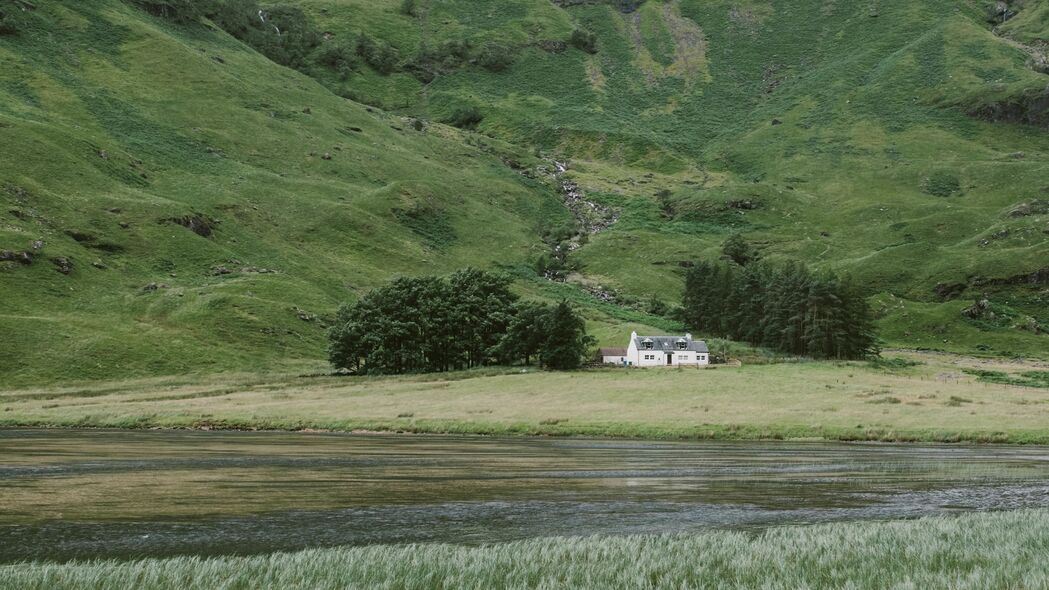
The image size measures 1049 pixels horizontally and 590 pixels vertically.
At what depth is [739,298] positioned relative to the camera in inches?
6009

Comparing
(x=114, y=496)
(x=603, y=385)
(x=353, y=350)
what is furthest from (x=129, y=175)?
(x=114, y=496)

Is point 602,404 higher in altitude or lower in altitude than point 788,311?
lower

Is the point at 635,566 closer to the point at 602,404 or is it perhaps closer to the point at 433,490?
the point at 433,490

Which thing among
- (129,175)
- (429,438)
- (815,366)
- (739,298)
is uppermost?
(129,175)

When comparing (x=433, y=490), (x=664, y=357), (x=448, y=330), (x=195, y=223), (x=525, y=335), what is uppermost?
(x=195, y=223)

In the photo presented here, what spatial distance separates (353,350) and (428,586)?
98.9 m

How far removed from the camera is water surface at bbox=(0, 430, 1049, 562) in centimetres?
2375

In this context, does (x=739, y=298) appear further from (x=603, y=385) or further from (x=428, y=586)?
(x=428, y=586)

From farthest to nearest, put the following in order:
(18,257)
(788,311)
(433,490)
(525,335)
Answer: (788,311) < (18,257) < (525,335) < (433,490)

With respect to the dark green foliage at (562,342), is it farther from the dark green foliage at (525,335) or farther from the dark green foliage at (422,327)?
the dark green foliage at (422,327)

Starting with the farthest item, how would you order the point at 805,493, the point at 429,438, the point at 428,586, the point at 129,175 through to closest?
the point at 129,175, the point at 429,438, the point at 805,493, the point at 428,586

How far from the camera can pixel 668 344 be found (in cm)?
13250

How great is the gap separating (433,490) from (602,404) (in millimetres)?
47290

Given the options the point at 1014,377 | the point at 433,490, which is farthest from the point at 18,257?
the point at 1014,377
